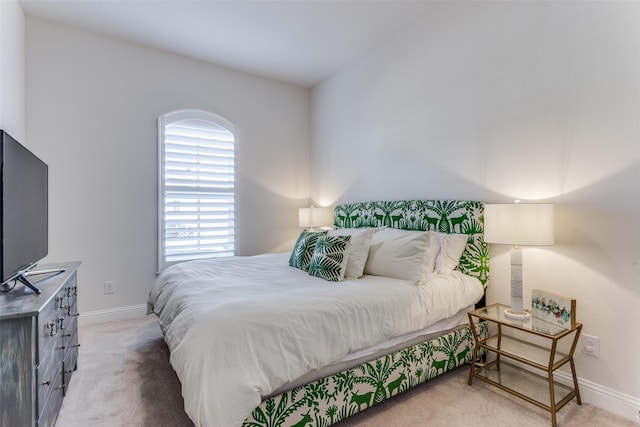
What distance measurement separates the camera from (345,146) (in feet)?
12.7

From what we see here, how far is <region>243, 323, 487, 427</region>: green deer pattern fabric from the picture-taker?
1.40 m

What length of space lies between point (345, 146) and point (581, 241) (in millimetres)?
2549

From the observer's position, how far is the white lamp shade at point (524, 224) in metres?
1.83

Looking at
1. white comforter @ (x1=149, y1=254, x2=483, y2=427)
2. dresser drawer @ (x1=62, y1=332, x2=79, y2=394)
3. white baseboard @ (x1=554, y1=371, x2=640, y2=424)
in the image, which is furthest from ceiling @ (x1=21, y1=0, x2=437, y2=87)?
white baseboard @ (x1=554, y1=371, x2=640, y2=424)

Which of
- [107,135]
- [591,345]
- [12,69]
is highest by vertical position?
[12,69]

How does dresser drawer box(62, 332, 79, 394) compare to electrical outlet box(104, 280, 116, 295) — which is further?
electrical outlet box(104, 280, 116, 295)

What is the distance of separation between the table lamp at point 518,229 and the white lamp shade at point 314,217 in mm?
2163

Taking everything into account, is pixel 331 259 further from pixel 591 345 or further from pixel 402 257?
pixel 591 345

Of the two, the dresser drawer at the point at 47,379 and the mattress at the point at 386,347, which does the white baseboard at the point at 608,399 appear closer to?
the mattress at the point at 386,347

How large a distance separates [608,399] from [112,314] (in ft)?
13.3

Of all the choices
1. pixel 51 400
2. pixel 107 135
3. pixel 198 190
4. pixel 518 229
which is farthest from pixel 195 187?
pixel 518 229

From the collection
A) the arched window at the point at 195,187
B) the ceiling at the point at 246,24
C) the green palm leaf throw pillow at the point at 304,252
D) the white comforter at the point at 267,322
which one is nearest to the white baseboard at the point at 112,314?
the arched window at the point at 195,187

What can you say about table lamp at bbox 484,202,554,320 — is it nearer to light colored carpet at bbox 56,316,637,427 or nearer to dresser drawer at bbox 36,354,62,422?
light colored carpet at bbox 56,316,637,427

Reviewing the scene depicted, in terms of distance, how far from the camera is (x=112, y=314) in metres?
3.21
